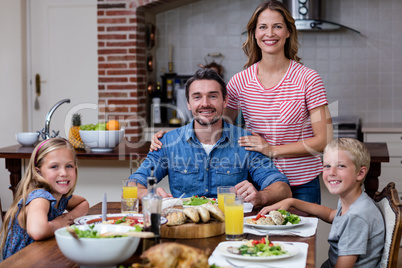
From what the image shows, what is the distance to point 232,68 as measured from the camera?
5.54 meters

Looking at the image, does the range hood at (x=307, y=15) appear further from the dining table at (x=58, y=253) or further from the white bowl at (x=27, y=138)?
the dining table at (x=58, y=253)

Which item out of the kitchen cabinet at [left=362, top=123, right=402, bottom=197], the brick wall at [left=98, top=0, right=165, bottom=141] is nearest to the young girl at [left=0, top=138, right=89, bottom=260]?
the brick wall at [left=98, top=0, right=165, bottom=141]

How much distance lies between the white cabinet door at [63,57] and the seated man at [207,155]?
2853mm

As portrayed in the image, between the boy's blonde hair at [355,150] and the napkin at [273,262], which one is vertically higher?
the boy's blonde hair at [355,150]

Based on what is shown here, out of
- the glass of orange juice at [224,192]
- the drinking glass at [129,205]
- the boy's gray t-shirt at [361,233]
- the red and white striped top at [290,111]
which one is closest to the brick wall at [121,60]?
the red and white striped top at [290,111]

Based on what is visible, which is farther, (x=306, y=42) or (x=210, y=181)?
(x=306, y=42)

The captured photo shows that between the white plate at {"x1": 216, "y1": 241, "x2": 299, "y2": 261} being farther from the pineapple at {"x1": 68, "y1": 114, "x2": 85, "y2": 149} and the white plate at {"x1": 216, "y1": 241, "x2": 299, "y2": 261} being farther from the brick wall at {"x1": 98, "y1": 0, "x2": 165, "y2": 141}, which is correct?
the brick wall at {"x1": 98, "y1": 0, "x2": 165, "y2": 141}

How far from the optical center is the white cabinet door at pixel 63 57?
5297 mm

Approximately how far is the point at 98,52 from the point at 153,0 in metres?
0.68

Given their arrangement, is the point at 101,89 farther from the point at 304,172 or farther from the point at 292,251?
the point at 292,251

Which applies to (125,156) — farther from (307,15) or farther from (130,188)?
(307,15)

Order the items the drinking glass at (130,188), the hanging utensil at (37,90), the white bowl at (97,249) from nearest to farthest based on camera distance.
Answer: the white bowl at (97,249), the drinking glass at (130,188), the hanging utensil at (37,90)

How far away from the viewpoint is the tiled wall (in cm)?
532

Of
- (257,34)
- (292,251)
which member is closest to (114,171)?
(257,34)
